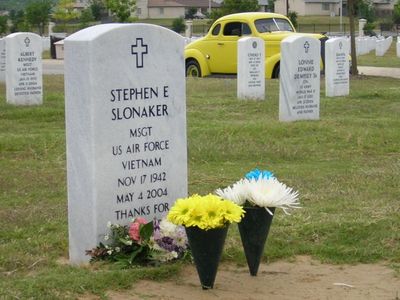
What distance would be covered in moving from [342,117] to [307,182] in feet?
18.1

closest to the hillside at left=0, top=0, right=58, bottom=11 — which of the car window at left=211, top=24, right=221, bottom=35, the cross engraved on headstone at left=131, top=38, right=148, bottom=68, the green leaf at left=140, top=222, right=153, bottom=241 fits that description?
the car window at left=211, top=24, right=221, bottom=35

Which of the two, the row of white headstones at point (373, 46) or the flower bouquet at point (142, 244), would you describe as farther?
the row of white headstones at point (373, 46)

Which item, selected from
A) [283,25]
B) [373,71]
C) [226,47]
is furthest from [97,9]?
[283,25]

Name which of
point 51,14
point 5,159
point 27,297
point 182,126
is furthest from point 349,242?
point 51,14

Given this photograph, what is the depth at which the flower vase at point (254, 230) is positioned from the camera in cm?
598

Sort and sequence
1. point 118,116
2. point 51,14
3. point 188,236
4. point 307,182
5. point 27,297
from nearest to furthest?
point 27,297
point 188,236
point 118,116
point 307,182
point 51,14

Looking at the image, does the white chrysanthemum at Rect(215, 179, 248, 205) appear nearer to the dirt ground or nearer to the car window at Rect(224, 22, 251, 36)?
the dirt ground

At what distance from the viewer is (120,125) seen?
6195 millimetres

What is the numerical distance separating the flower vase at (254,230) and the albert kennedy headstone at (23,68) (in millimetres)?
10989

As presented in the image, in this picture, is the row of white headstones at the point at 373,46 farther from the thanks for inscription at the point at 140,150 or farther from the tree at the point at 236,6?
the thanks for inscription at the point at 140,150

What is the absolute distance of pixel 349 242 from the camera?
A: 691 centimetres

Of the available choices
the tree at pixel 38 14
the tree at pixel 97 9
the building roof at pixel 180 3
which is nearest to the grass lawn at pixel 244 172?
the tree at pixel 38 14

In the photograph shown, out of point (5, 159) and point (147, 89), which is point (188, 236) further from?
point (5, 159)

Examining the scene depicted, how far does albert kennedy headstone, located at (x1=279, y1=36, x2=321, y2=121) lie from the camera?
13.9 metres
